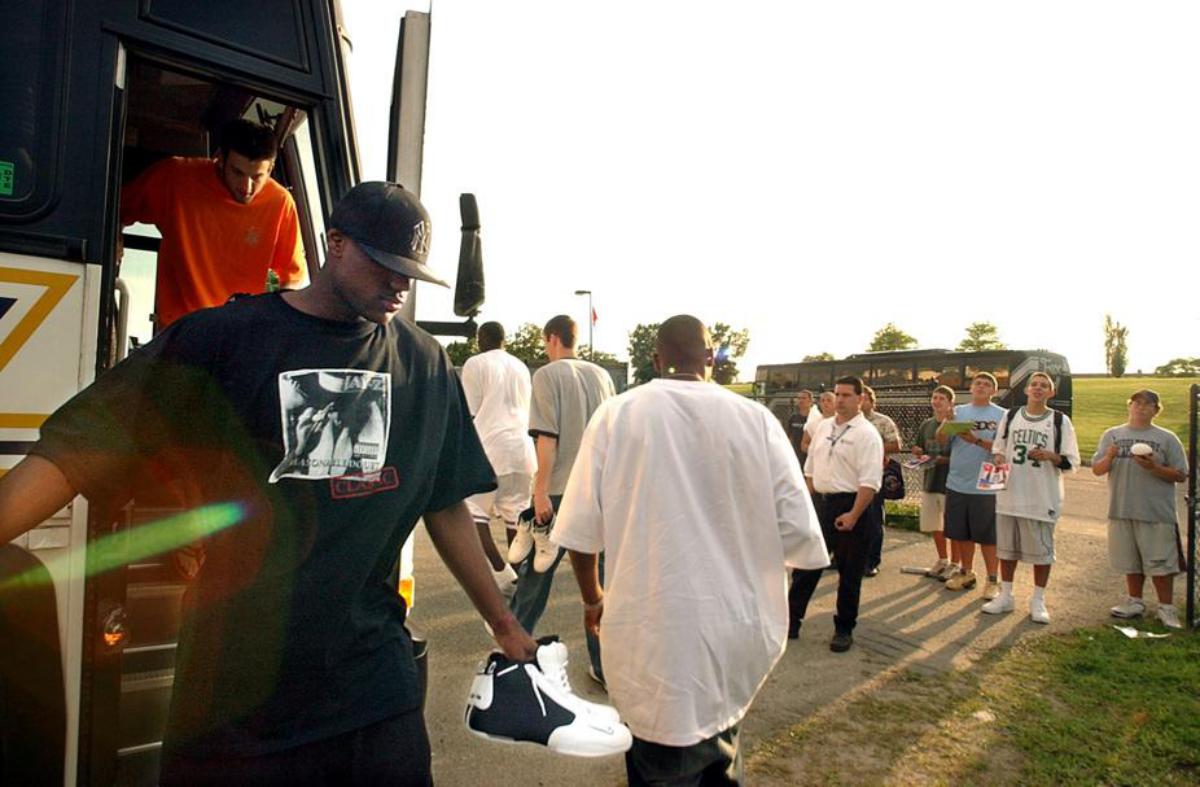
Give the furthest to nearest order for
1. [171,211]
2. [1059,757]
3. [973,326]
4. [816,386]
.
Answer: [973,326]
[816,386]
[1059,757]
[171,211]

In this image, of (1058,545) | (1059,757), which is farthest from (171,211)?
(1058,545)

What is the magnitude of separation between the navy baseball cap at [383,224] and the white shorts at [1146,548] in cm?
692

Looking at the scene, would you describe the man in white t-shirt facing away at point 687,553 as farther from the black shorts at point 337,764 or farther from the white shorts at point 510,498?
the white shorts at point 510,498

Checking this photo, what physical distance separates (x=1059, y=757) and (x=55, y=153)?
4980 mm

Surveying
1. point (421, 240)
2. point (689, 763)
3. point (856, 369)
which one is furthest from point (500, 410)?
point (856, 369)

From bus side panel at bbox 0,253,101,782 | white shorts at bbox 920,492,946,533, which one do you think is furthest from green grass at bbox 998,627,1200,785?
bus side panel at bbox 0,253,101,782

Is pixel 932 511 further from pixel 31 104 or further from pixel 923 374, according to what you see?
pixel 923 374

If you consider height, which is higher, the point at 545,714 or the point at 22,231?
the point at 22,231

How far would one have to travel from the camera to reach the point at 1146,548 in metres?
6.23

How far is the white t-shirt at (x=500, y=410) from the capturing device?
6.07 m

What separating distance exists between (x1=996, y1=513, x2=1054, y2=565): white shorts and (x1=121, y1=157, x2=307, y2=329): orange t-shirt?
6.33 metres

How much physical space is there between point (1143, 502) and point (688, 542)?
227 inches

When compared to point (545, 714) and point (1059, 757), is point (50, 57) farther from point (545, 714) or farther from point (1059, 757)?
point (1059, 757)

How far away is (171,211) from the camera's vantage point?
111 inches
